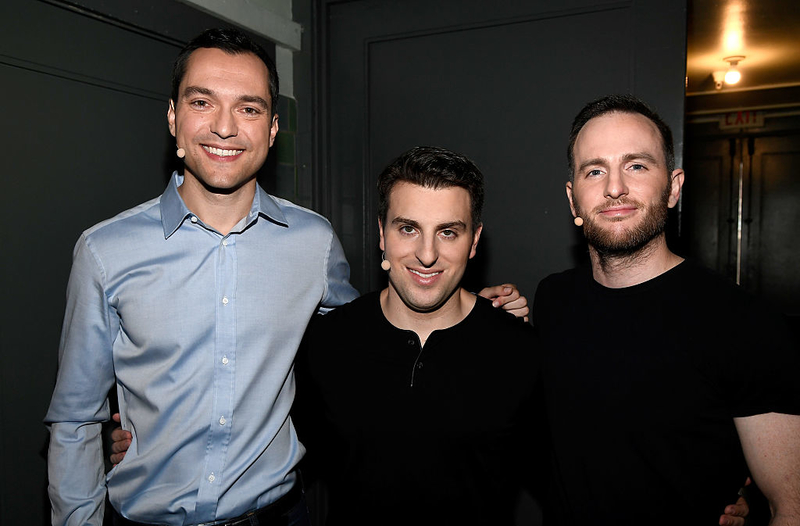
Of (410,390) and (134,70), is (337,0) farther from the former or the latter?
(410,390)

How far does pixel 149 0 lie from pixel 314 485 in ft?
7.24

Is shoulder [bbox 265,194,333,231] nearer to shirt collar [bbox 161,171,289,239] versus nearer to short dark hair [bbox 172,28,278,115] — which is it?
shirt collar [bbox 161,171,289,239]

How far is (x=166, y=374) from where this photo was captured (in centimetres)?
150

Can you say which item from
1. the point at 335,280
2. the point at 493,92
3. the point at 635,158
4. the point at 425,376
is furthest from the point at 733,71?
the point at 425,376

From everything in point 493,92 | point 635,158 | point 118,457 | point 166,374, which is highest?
point 493,92

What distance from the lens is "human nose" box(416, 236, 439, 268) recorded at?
1625 mm

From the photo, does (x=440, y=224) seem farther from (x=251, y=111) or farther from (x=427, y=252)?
(x=251, y=111)

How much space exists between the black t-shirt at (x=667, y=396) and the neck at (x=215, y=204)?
1032mm

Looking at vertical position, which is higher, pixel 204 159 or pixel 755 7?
pixel 755 7

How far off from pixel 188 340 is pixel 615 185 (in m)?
1.21

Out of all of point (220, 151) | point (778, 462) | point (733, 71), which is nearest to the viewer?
point (778, 462)

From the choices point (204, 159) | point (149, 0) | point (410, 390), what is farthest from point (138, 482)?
point (149, 0)

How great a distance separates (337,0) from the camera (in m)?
2.72

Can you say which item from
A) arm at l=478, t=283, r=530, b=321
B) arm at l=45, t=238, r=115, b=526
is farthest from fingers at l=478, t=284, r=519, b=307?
arm at l=45, t=238, r=115, b=526
